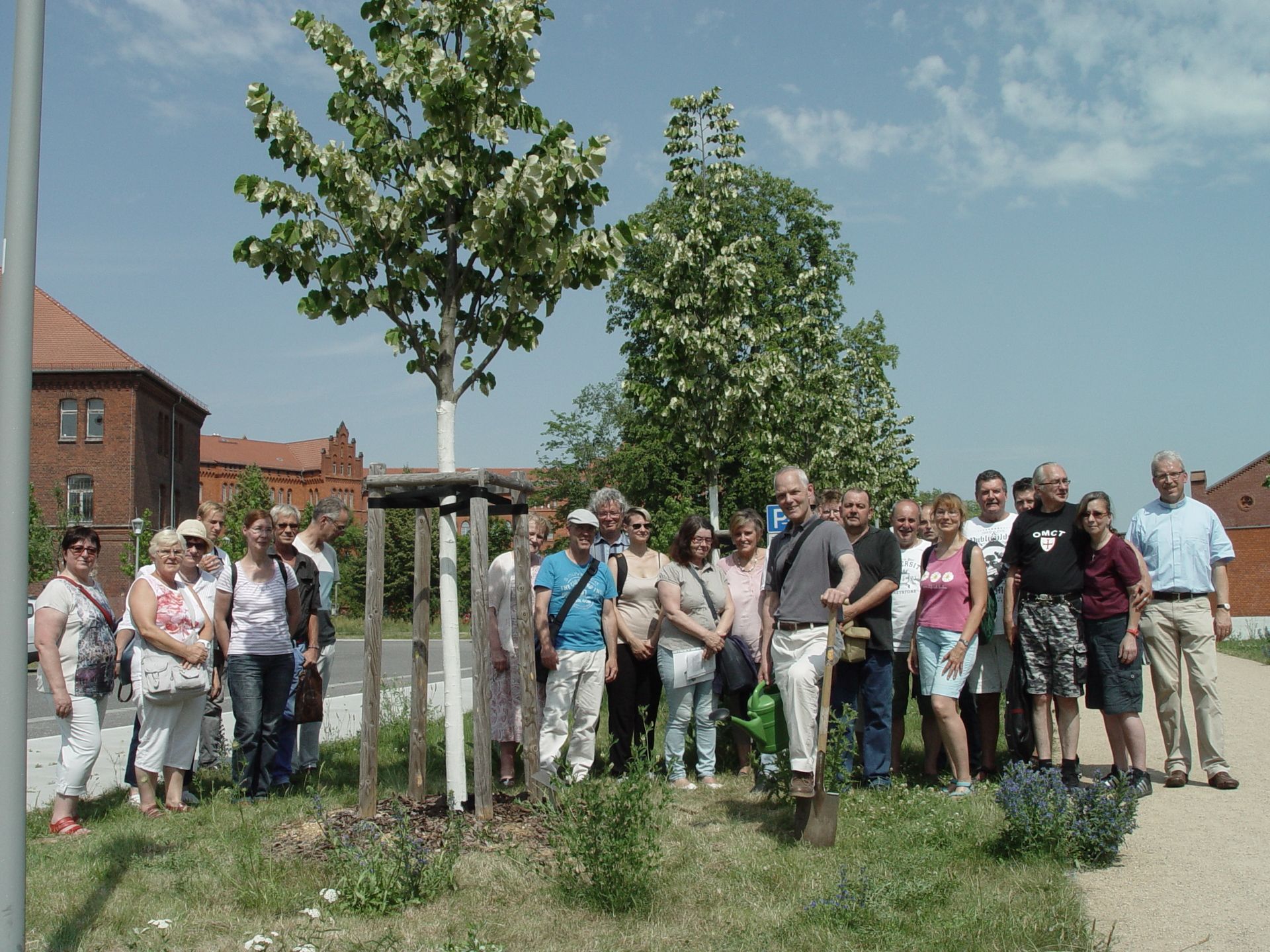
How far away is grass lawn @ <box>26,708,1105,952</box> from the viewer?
4.44 meters

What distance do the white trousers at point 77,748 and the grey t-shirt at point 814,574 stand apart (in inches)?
160

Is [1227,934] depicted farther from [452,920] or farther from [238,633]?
[238,633]

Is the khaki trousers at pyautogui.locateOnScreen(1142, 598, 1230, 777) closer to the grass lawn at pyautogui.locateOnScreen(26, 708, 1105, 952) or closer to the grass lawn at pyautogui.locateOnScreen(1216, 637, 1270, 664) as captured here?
the grass lawn at pyautogui.locateOnScreen(26, 708, 1105, 952)

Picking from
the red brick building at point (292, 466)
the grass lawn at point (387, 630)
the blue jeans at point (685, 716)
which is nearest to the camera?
the blue jeans at point (685, 716)

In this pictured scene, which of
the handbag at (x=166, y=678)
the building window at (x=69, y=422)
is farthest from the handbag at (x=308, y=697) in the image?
the building window at (x=69, y=422)

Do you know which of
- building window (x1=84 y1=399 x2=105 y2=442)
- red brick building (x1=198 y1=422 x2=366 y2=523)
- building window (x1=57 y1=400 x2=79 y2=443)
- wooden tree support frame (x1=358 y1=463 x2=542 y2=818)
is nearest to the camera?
wooden tree support frame (x1=358 y1=463 x2=542 y2=818)

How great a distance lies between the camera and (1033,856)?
17.4ft

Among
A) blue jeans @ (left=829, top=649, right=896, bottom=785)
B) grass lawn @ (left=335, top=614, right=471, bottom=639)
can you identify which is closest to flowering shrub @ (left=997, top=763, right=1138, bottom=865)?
blue jeans @ (left=829, top=649, right=896, bottom=785)

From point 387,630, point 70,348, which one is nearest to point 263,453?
point 70,348

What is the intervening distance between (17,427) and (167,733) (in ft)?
11.0

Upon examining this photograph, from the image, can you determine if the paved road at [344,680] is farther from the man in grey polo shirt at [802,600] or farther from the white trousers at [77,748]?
the man in grey polo shirt at [802,600]

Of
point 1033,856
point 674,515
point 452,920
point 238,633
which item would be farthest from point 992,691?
point 674,515

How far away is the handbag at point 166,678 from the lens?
6.79m

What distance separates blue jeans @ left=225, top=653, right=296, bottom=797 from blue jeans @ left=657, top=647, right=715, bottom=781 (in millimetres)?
2551
